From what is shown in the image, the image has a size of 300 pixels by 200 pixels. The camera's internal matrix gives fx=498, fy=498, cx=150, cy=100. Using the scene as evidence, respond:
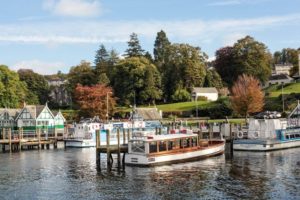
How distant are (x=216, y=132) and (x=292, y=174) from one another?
39.8 meters

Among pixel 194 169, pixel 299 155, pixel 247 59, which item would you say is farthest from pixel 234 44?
pixel 194 169

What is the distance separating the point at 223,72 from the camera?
166 m

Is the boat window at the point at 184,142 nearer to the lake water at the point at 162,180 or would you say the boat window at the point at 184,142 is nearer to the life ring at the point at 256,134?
the lake water at the point at 162,180

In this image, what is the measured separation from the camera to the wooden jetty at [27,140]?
83812 millimetres

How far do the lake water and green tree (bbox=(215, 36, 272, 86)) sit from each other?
305 feet

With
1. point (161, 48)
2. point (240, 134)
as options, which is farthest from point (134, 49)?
point (240, 134)

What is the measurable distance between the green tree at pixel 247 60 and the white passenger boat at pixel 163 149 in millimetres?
96318

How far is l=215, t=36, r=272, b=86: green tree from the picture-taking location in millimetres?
153000

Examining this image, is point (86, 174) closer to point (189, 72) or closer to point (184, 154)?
point (184, 154)

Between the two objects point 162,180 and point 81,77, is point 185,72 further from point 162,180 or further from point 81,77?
point 162,180

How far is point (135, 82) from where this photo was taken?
472 ft

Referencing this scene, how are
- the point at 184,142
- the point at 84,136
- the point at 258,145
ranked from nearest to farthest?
the point at 184,142, the point at 258,145, the point at 84,136

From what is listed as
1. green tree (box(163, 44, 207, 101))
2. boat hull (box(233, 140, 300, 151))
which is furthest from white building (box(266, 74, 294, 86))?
boat hull (box(233, 140, 300, 151))

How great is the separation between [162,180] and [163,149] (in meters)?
10.9
